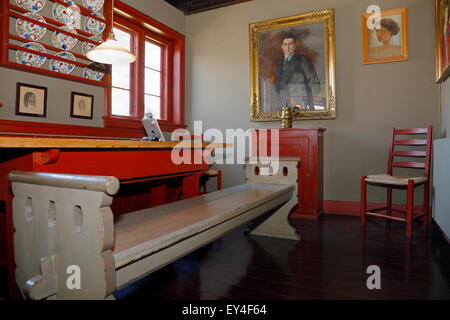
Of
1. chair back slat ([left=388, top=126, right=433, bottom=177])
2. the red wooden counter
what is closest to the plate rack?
the red wooden counter

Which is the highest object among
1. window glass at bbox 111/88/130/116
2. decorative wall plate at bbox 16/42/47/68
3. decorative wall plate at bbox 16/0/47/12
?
decorative wall plate at bbox 16/0/47/12

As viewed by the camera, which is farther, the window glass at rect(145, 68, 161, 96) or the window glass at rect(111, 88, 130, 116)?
the window glass at rect(145, 68, 161, 96)

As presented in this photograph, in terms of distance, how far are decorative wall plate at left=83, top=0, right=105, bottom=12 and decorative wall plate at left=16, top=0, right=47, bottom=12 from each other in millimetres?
457

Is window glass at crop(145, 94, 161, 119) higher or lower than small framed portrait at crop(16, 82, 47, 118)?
higher

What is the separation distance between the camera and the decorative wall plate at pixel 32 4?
8.98ft

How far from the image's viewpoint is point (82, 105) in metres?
3.38

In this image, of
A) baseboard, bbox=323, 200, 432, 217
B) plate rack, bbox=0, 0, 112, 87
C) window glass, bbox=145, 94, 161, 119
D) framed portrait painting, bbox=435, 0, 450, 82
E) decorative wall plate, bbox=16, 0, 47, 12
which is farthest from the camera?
window glass, bbox=145, 94, 161, 119

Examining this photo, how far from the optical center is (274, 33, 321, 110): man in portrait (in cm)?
403

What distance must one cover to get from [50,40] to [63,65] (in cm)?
25

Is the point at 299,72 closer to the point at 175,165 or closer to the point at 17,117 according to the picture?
the point at 175,165

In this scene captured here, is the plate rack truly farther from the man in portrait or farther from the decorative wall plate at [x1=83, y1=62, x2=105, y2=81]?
the man in portrait

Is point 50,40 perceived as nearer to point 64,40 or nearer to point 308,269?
point 64,40

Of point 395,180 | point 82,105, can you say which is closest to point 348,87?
point 395,180
